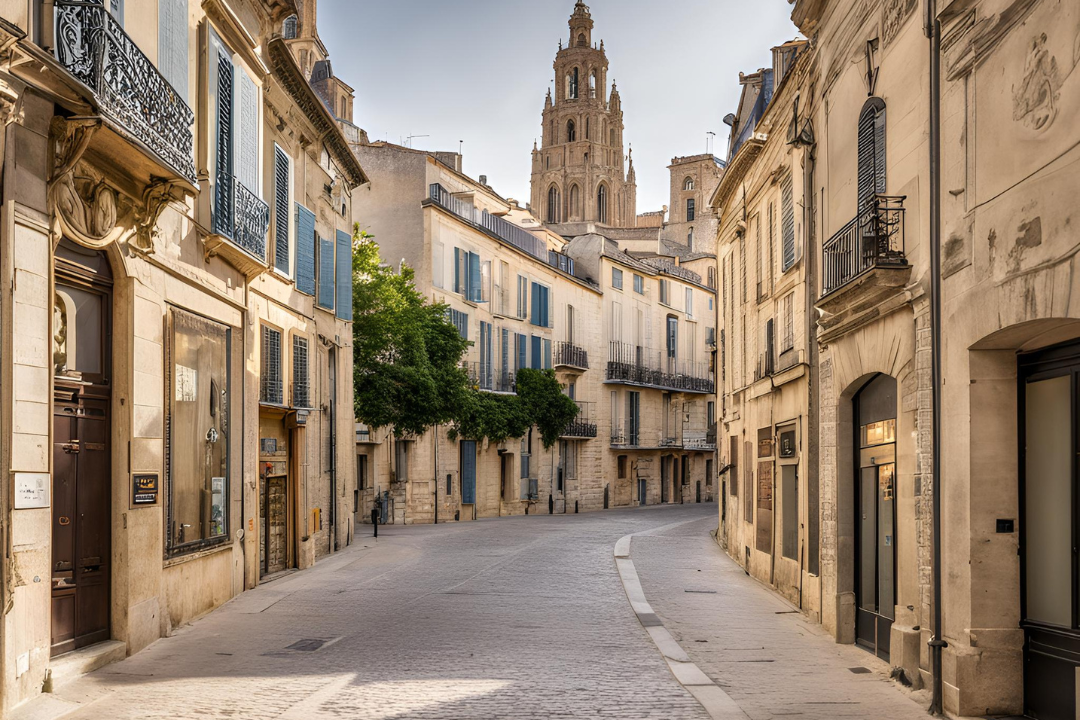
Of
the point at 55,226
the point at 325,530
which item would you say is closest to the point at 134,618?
the point at 55,226

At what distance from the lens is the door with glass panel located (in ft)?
25.9

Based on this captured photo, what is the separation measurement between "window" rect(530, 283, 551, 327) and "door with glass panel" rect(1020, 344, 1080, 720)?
36.3 m

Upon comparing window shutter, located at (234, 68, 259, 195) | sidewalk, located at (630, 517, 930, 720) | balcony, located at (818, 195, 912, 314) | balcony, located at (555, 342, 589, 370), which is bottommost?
sidewalk, located at (630, 517, 930, 720)

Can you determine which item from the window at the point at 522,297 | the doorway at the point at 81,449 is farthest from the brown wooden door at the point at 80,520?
the window at the point at 522,297

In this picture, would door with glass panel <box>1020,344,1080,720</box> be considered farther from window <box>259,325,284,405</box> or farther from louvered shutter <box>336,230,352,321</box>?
louvered shutter <box>336,230,352,321</box>

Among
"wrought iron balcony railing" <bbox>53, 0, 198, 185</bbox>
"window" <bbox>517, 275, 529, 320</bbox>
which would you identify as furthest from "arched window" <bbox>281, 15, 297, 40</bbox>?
"wrought iron balcony railing" <bbox>53, 0, 198, 185</bbox>

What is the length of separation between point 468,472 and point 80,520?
28.6m

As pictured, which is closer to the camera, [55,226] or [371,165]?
[55,226]

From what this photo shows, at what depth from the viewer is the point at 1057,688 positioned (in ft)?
26.2

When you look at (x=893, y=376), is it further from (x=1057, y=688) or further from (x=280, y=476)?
(x=280, y=476)

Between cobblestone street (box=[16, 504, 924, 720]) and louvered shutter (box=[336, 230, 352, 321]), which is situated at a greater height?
louvered shutter (box=[336, 230, 352, 321])

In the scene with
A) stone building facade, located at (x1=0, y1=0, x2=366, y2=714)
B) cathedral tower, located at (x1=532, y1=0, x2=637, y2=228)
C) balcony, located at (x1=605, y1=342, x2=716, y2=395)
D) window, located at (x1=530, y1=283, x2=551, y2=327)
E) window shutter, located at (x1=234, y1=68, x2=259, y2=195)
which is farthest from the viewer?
cathedral tower, located at (x1=532, y1=0, x2=637, y2=228)

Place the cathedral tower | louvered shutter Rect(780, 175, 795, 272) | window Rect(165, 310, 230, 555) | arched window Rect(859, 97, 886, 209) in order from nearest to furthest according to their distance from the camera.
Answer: arched window Rect(859, 97, 886, 209) → window Rect(165, 310, 230, 555) → louvered shutter Rect(780, 175, 795, 272) → the cathedral tower

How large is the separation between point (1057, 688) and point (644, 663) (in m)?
4.05
